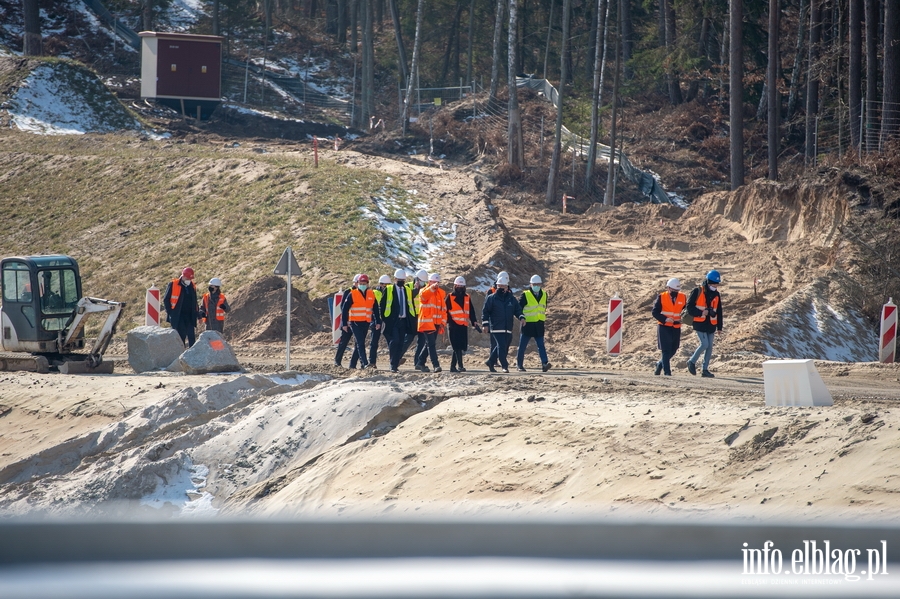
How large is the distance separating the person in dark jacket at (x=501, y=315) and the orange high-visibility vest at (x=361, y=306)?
1.97 m

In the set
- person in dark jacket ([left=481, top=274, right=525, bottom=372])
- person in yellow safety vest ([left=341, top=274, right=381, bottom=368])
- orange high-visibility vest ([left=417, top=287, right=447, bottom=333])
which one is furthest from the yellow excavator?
person in dark jacket ([left=481, top=274, right=525, bottom=372])

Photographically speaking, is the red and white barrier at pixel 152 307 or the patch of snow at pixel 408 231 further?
the patch of snow at pixel 408 231

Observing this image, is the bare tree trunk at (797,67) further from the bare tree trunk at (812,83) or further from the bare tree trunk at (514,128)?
the bare tree trunk at (514,128)

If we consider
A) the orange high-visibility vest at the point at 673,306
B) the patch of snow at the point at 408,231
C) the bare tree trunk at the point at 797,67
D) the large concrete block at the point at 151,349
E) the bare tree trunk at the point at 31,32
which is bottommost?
the large concrete block at the point at 151,349

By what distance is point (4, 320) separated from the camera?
1817cm

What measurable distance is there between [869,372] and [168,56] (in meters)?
39.4

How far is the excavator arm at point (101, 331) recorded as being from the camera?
17.3m

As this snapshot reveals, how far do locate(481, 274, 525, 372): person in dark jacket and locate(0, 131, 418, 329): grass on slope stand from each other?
744 cm

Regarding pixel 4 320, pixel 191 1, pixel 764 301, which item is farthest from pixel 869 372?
pixel 191 1

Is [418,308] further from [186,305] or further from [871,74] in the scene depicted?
[871,74]

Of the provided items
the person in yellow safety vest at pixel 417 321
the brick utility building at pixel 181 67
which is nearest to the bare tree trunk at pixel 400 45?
the brick utility building at pixel 181 67

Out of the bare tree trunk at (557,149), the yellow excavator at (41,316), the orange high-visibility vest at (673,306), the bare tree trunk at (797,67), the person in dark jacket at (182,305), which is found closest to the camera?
the orange high-visibility vest at (673,306)

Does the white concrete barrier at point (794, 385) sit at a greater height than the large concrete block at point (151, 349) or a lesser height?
greater

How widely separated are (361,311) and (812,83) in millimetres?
28877
